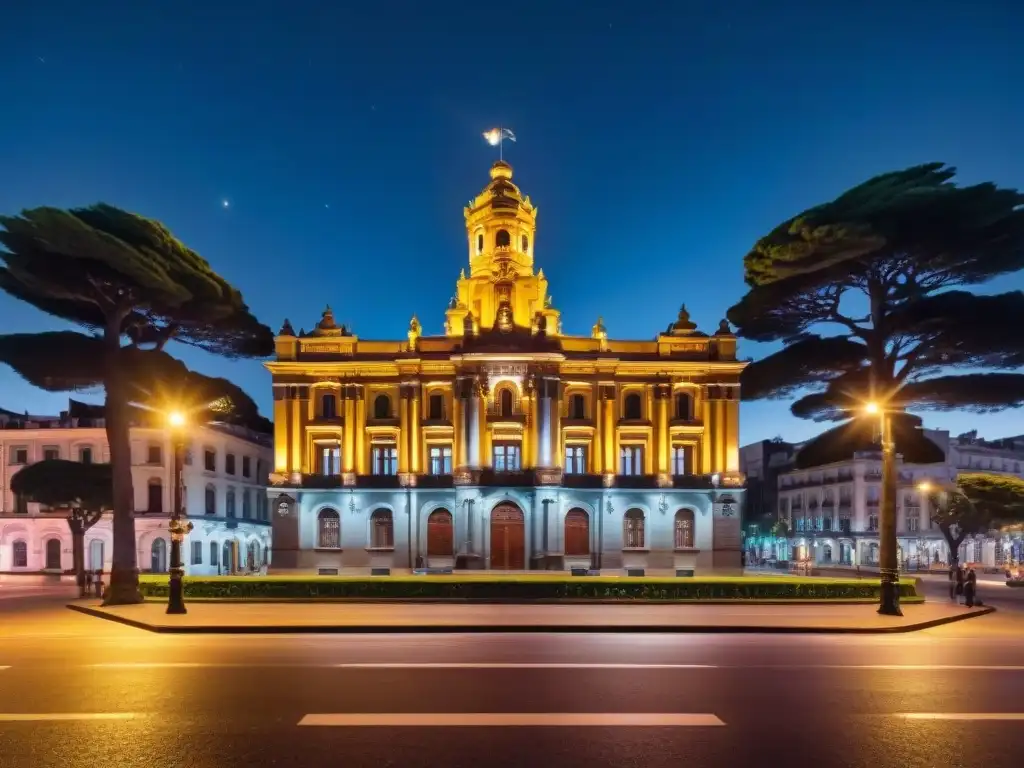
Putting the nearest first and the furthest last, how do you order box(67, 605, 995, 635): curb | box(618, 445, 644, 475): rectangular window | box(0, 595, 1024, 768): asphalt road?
box(0, 595, 1024, 768): asphalt road
box(67, 605, 995, 635): curb
box(618, 445, 644, 475): rectangular window

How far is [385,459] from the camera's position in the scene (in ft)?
164

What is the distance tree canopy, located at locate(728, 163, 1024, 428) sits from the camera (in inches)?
1113

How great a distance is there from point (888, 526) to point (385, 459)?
30032mm

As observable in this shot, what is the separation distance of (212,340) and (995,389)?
3025 cm

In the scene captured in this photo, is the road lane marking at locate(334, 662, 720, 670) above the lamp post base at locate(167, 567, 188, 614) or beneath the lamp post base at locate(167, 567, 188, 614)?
above

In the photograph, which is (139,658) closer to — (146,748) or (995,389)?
(146,748)

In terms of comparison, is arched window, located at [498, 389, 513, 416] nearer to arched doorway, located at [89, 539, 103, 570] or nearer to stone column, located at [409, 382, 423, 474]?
stone column, located at [409, 382, 423, 474]

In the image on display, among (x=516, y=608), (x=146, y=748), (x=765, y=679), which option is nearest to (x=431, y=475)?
(x=516, y=608)

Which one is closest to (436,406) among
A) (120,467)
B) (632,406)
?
(632,406)

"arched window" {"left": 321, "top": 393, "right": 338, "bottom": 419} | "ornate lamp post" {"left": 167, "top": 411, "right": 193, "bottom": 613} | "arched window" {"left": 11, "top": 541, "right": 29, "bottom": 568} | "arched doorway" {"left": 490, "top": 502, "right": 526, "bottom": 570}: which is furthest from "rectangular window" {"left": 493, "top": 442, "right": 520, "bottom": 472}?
"arched window" {"left": 11, "top": 541, "right": 29, "bottom": 568}

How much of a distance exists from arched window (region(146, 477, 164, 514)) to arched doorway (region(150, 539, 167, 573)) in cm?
222

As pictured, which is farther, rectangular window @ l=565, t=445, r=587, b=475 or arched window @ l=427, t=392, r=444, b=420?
arched window @ l=427, t=392, r=444, b=420

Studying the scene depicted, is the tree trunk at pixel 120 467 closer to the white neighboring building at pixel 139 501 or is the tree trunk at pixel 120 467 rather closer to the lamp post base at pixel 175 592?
the lamp post base at pixel 175 592

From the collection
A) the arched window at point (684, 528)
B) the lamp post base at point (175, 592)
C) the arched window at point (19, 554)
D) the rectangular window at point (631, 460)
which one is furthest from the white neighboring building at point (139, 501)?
the arched window at point (684, 528)
